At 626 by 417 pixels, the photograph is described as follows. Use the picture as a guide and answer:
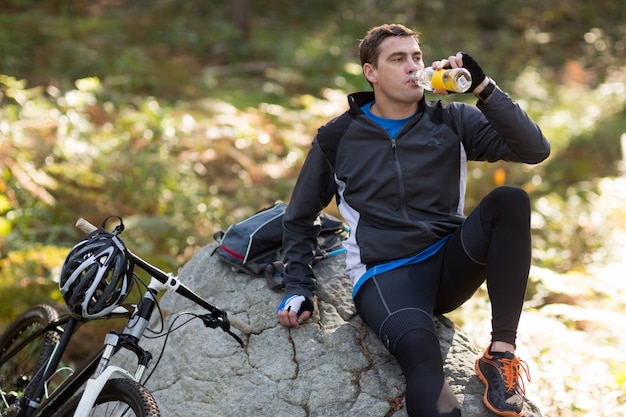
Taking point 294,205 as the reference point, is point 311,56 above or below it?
above

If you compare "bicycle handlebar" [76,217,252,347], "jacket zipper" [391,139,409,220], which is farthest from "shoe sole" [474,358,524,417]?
"bicycle handlebar" [76,217,252,347]

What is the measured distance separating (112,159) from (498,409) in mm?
5538

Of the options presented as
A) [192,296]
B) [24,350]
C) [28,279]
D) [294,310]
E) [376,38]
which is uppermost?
[376,38]

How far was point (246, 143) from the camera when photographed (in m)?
9.12

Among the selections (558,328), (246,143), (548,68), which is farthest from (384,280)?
(548,68)

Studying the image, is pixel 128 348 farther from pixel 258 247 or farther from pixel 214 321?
pixel 258 247

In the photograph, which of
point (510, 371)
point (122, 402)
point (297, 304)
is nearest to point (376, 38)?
point (297, 304)

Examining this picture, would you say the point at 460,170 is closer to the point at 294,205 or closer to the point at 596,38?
the point at 294,205

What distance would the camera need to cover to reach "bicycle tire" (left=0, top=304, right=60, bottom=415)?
3955 millimetres

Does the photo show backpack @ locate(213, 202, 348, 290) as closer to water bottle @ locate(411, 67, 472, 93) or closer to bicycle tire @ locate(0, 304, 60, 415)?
bicycle tire @ locate(0, 304, 60, 415)

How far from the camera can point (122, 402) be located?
2941mm

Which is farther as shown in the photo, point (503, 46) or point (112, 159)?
Answer: point (503, 46)

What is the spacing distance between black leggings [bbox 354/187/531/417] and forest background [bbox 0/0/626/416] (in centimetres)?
127

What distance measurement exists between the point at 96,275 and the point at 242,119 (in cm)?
697
